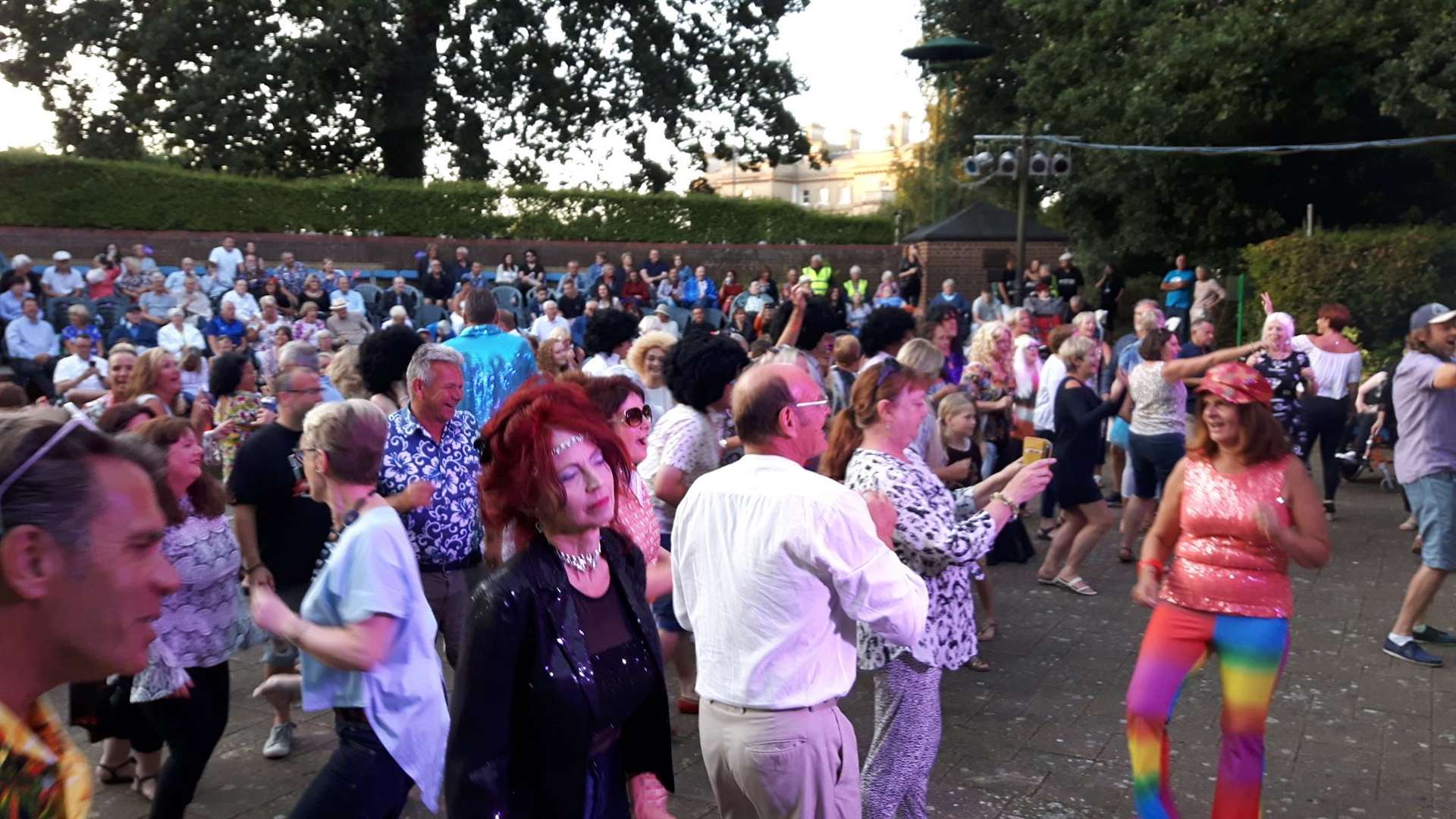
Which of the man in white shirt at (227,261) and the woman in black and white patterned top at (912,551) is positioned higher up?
the man in white shirt at (227,261)

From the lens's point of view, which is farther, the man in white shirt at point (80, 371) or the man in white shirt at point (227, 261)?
the man in white shirt at point (227, 261)

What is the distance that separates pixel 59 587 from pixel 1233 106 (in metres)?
21.5

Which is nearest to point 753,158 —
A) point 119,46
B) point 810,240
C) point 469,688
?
point 810,240

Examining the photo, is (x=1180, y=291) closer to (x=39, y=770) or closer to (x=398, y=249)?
(x=398, y=249)

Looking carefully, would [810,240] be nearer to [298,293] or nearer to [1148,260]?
[1148,260]

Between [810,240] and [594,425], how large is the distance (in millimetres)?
25673

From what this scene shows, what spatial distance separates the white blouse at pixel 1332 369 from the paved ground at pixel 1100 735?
291 cm

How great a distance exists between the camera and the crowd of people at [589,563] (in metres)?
1.73

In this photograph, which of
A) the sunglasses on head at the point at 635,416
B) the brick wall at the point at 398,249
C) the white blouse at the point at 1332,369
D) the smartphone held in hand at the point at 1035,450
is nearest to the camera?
the smartphone held in hand at the point at 1035,450

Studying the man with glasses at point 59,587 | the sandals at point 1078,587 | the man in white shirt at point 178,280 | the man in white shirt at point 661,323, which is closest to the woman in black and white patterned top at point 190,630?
the man with glasses at point 59,587

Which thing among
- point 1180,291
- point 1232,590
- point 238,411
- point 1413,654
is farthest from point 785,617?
point 1180,291

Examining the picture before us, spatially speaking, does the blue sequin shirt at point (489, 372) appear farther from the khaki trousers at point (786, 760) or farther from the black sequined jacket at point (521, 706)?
the black sequined jacket at point (521, 706)

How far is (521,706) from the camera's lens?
2.38 metres

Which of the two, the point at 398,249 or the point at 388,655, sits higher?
the point at 398,249
